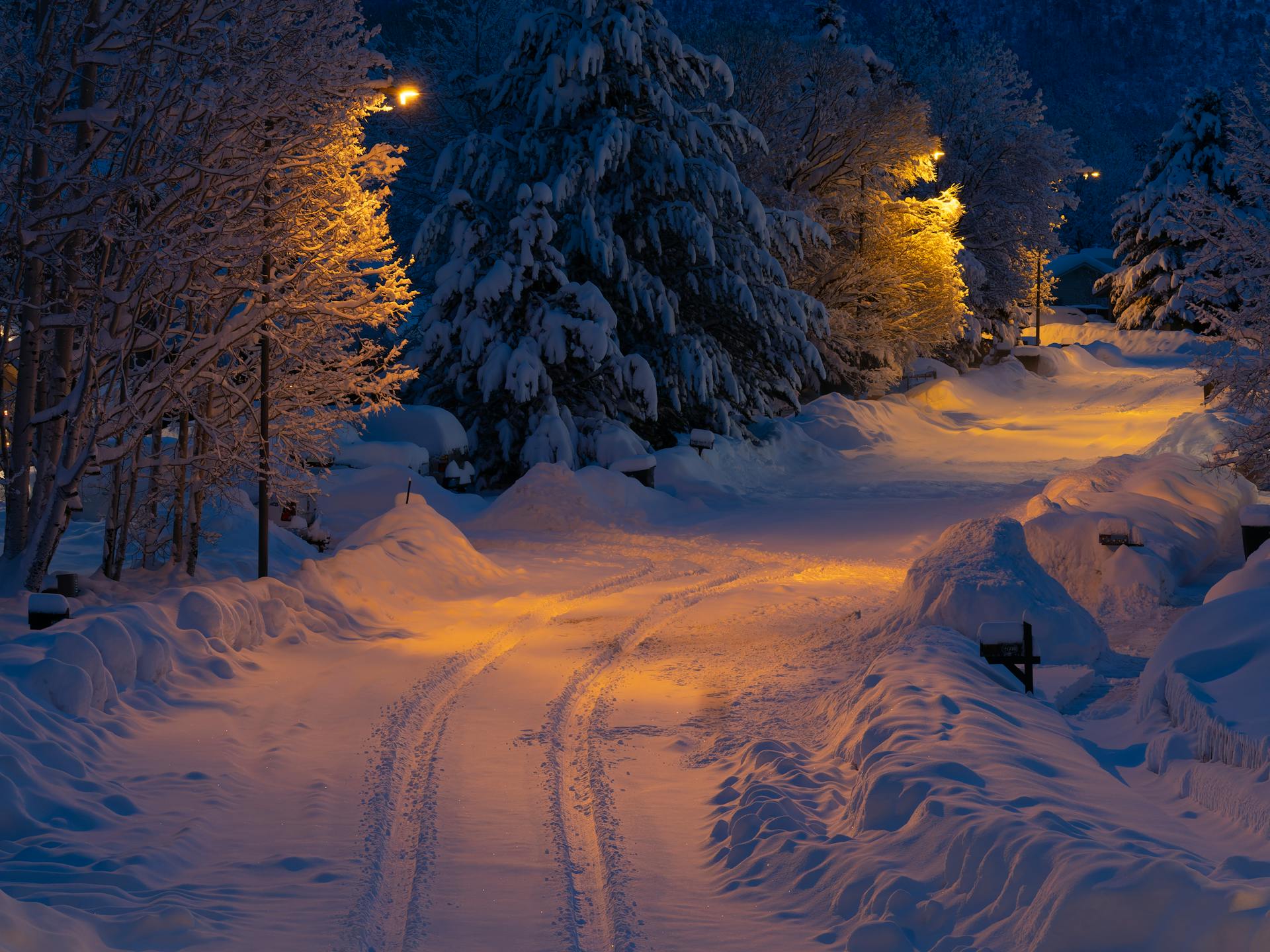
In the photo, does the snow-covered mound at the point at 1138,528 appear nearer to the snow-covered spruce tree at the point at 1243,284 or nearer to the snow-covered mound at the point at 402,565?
the snow-covered spruce tree at the point at 1243,284

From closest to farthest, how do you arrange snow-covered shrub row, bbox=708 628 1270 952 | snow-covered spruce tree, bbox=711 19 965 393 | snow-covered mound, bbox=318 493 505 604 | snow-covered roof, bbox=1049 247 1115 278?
snow-covered shrub row, bbox=708 628 1270 952 < snow-covered mound, bbox=318 493 505 604 < snow-covered spruce tree, bbox=711 19 965 393 < snow-covered roof, bbox=1049 247 1115 278

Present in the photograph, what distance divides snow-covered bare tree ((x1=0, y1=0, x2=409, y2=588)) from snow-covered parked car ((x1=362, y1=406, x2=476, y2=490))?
9.82 m

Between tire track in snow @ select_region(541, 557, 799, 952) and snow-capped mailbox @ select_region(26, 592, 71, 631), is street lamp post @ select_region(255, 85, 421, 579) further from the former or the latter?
tire track in snow @ select_region(541, 557, 799, 952)

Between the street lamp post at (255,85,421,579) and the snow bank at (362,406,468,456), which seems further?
the snow bank at (362,406,468,456)

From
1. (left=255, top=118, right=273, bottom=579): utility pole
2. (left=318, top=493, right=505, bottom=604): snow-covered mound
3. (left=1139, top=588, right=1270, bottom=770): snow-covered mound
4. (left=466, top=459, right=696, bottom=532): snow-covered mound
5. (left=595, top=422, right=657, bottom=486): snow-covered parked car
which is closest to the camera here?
(left=1139, top=588, right=1270, bottom=770): snow-covered mound

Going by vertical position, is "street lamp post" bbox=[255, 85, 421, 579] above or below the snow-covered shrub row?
above

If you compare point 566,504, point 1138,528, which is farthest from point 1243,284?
point 566,504

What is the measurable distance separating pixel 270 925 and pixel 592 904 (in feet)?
5.14

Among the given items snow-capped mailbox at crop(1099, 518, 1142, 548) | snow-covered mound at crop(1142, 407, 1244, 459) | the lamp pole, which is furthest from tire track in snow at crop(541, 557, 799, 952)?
the lamp pole

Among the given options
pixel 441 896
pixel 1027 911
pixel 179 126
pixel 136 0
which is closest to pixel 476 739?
pixel 441 896

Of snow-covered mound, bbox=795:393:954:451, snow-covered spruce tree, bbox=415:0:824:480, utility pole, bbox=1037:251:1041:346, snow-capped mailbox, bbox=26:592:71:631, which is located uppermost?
utility pole, bbox=1037:251:1041:346

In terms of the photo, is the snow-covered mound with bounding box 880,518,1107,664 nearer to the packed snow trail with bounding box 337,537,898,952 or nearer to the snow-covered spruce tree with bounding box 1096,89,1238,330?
the packed snow trail with bounding box 337,537,898,952

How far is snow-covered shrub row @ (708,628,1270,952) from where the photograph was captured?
4949 millimetres

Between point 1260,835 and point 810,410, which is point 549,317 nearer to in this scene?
point 810,410
